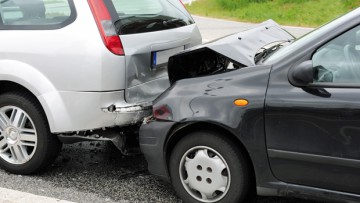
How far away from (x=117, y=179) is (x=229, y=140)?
1.33 meters

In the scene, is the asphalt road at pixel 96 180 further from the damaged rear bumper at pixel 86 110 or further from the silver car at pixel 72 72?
the damaged rear bumper at pixel 86 110

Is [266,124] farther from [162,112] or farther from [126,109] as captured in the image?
[126,109]

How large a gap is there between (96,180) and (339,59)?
2.25 m

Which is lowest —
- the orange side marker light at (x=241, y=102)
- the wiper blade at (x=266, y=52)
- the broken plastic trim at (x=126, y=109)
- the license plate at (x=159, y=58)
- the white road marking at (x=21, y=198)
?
the white road marking at (x=21, y=198)

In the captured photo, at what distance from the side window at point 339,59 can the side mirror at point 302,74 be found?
0.26 ft

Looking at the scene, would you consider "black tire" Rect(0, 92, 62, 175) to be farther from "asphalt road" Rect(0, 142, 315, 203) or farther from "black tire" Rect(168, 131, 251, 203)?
"black tire" Rect(168, 131, 251, 203)

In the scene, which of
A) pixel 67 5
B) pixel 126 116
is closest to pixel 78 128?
pixel 126 116

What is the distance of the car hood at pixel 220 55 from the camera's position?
11.2ft

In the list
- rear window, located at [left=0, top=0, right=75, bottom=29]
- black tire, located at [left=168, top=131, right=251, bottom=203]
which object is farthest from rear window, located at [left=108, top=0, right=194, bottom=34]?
black tire, located at [left=168, top=131, right=251, bottom=203]

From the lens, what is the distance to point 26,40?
3994mm

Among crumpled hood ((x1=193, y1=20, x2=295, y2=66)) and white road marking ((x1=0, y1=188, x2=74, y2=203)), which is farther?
white road marking ((x1=0, y1=188, x2=74, y2=203))

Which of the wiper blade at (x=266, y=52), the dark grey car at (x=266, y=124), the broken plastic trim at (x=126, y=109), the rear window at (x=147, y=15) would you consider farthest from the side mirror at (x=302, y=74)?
the rear window at (x=147, y=15)

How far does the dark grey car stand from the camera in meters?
2.99

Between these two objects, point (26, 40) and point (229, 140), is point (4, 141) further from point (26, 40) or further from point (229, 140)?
point (229, 140)
